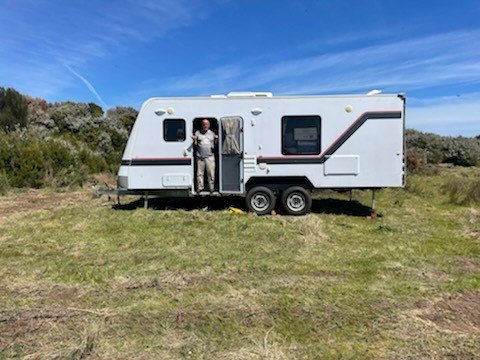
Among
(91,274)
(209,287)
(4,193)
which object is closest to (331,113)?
(209,287)

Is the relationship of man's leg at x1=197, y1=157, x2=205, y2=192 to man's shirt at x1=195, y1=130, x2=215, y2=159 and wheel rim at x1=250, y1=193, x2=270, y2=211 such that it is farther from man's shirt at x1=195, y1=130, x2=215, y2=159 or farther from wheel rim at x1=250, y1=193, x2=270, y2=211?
wheel rim at x1=250, y1=193, x2=270, y2=211

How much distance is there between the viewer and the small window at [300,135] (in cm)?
848

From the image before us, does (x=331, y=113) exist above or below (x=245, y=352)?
above

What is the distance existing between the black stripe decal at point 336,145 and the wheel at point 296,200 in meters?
0.63

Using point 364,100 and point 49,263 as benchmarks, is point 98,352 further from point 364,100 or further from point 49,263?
point 364,100

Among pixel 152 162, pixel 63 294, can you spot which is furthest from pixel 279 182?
pixel 63 294

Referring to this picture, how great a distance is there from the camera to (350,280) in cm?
464

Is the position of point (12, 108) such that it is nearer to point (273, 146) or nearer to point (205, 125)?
point (205, 125)

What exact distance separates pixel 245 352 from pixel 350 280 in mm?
2063

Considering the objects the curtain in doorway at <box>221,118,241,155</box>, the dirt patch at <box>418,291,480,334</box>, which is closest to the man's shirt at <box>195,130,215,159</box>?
the curtain in doorway at <box>221,118,241,155</box>

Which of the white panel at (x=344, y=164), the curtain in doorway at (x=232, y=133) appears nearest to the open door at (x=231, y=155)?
the curtain in doorway at (x=232, y=133)

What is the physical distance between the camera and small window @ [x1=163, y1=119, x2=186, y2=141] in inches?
344

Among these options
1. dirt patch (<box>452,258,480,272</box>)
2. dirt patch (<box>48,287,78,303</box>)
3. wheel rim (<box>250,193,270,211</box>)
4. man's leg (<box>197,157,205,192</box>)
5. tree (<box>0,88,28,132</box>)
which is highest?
tree (<box>0,88,28,132</box>)

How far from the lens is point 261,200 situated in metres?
8.72
